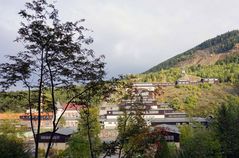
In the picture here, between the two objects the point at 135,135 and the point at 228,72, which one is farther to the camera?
the point at 228,72

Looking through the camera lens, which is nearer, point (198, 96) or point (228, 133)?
point (228, 133)

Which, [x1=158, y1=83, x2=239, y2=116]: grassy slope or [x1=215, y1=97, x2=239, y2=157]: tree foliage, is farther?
[x1=158, y1=83, x2=239, y2=116]: grassy slope

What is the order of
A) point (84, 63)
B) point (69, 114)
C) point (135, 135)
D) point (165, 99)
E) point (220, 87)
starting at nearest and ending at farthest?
point (84, 63), point (135, 135), point (69, 114), point (165, 99), point (220, 87)

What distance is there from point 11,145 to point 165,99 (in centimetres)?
8929

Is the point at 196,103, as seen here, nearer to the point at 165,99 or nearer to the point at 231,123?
the point at 165,99

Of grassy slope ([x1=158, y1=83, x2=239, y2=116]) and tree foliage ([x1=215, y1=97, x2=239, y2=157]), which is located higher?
grassy slope ([x1=158, y1=83, x2=239, y2=116])

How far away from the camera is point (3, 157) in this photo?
21.1 meters

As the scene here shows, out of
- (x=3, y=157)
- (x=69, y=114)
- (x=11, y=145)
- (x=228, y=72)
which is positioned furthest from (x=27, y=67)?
(x=228, y=72)

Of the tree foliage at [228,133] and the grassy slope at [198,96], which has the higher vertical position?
the grassy slope at [198,96]

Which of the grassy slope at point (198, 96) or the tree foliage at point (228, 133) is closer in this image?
the tree foliage at point (228, 133)

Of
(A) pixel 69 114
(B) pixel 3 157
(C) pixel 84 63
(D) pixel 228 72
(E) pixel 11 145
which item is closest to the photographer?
(C) pixel 84 63

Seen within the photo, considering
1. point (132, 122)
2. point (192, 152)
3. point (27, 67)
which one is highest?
point (27, 67)

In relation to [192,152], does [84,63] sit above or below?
above

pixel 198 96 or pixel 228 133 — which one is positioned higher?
pixel 198 96
